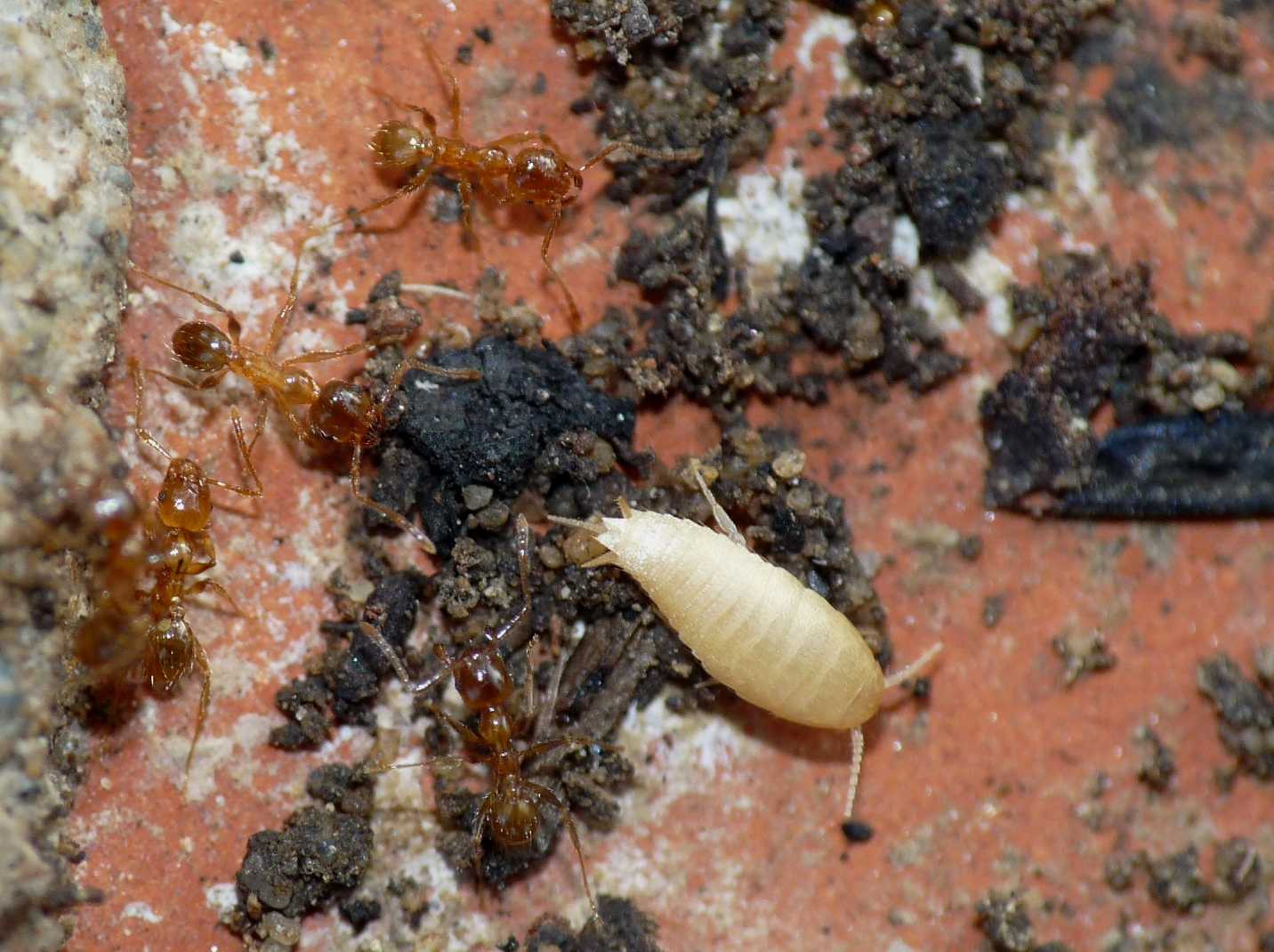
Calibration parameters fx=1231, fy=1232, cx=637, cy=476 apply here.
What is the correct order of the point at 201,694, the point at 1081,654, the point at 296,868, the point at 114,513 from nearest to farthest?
the point at 114,513 → the point at 296,868 → the point at 201,694 → the point at 1081,654

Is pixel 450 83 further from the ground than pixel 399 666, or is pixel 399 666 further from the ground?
pixel 450 83

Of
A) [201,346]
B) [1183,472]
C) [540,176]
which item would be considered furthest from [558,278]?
[1183,472]

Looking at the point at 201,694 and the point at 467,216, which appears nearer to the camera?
the point at 201,694

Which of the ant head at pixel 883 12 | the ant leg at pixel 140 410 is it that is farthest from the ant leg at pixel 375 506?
the ant head at pixel 883 12

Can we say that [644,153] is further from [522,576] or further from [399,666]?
[399,666]

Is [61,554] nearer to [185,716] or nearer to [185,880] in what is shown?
[185,716]

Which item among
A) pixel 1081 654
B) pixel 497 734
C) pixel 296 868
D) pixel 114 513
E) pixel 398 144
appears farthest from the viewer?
pixel 1081 654

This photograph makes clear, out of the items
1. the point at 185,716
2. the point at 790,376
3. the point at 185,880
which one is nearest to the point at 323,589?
the point at 185,716
